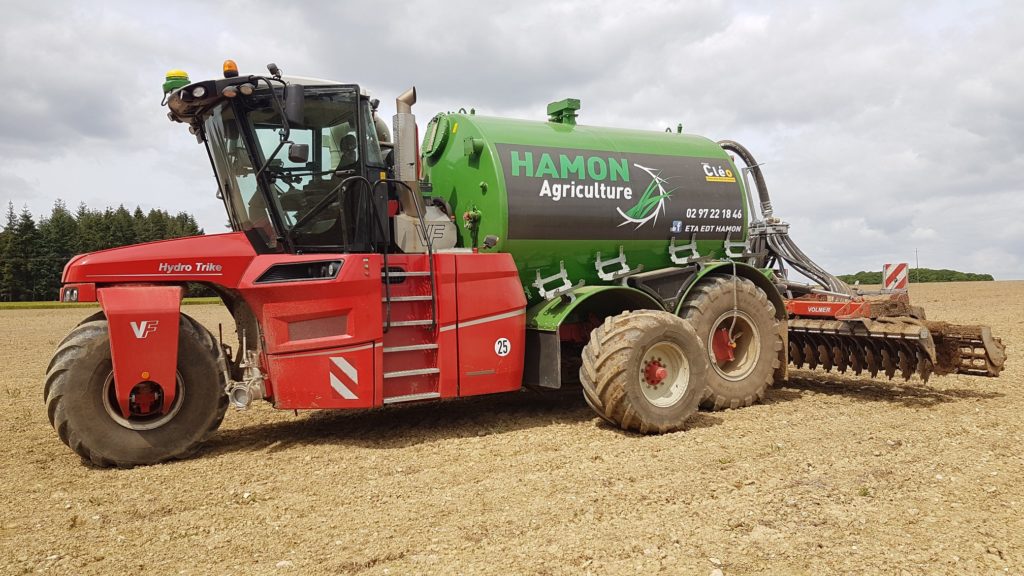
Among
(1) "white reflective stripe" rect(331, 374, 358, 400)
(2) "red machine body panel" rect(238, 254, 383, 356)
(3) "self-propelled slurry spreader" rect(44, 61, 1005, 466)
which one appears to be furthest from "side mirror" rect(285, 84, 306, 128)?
(1) "white reflective stripe" rect(331, 374, 358, 400)

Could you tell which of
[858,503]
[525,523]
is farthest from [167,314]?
[858,503]

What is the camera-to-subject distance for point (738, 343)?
7879 mm

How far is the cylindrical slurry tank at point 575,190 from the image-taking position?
679 cm

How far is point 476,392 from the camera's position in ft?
21.0

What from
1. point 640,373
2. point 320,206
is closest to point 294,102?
point 320,206

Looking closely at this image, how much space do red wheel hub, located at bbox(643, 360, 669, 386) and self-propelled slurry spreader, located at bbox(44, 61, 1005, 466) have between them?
1 cm

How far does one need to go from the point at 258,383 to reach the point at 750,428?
422 centimetres

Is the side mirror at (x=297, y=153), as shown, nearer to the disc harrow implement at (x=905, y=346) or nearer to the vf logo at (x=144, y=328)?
the vf logo at (x=144, y=328)

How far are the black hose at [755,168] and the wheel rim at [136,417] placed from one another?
6639 mm

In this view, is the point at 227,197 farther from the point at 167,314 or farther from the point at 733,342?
the point at 733,342

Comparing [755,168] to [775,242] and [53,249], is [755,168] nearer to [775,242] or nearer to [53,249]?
[775,242]

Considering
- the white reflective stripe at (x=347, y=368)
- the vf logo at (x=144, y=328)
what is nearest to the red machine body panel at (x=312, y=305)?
the white reflective stripe at (x=347, y=368)

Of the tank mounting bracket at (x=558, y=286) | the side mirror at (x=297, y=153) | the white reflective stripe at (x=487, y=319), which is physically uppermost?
the side mirror at (x=297, y=153)

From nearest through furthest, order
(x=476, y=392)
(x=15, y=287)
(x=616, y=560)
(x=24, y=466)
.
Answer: (x=616, y=560) → (x=24, y=466) → (x=476, y=392) → (x=15, y=287)
